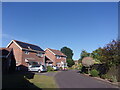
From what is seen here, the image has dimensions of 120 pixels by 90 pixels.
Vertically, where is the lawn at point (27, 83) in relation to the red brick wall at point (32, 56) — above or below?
below

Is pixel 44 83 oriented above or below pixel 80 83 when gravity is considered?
above

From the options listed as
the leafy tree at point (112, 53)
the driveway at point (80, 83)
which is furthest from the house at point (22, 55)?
the leafy tree at point (112, 53)

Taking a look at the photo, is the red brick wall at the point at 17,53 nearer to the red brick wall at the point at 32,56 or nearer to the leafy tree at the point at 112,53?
the red brick wall at the point at 32,56

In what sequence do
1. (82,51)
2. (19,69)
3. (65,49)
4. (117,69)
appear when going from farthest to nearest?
(65,49) < (82,51) < (19,69) < (117,69)

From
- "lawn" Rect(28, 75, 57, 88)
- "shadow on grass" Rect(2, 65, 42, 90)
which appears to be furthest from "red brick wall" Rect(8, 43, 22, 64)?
"lawn" Rect(28, 75, 57, 88)

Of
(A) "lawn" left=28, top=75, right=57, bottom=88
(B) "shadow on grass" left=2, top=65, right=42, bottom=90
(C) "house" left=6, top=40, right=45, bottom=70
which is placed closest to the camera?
(B) "shadow on grass" left=2, top=65, right=42, bottom=90

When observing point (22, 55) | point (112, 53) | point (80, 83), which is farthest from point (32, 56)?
point (80, 83)

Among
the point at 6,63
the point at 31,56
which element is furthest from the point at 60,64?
the point at 6,63

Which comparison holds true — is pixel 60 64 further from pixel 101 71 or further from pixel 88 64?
pixel 101 71

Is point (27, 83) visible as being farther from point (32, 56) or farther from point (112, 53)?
point (32, 56)

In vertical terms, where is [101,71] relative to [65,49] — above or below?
below

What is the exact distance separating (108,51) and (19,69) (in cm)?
2215

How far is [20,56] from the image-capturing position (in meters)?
34.6

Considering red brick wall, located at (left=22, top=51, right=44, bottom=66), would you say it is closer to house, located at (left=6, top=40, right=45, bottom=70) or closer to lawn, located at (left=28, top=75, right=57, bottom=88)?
house, located at (left=6, top=40, right=45, bottom=70)
